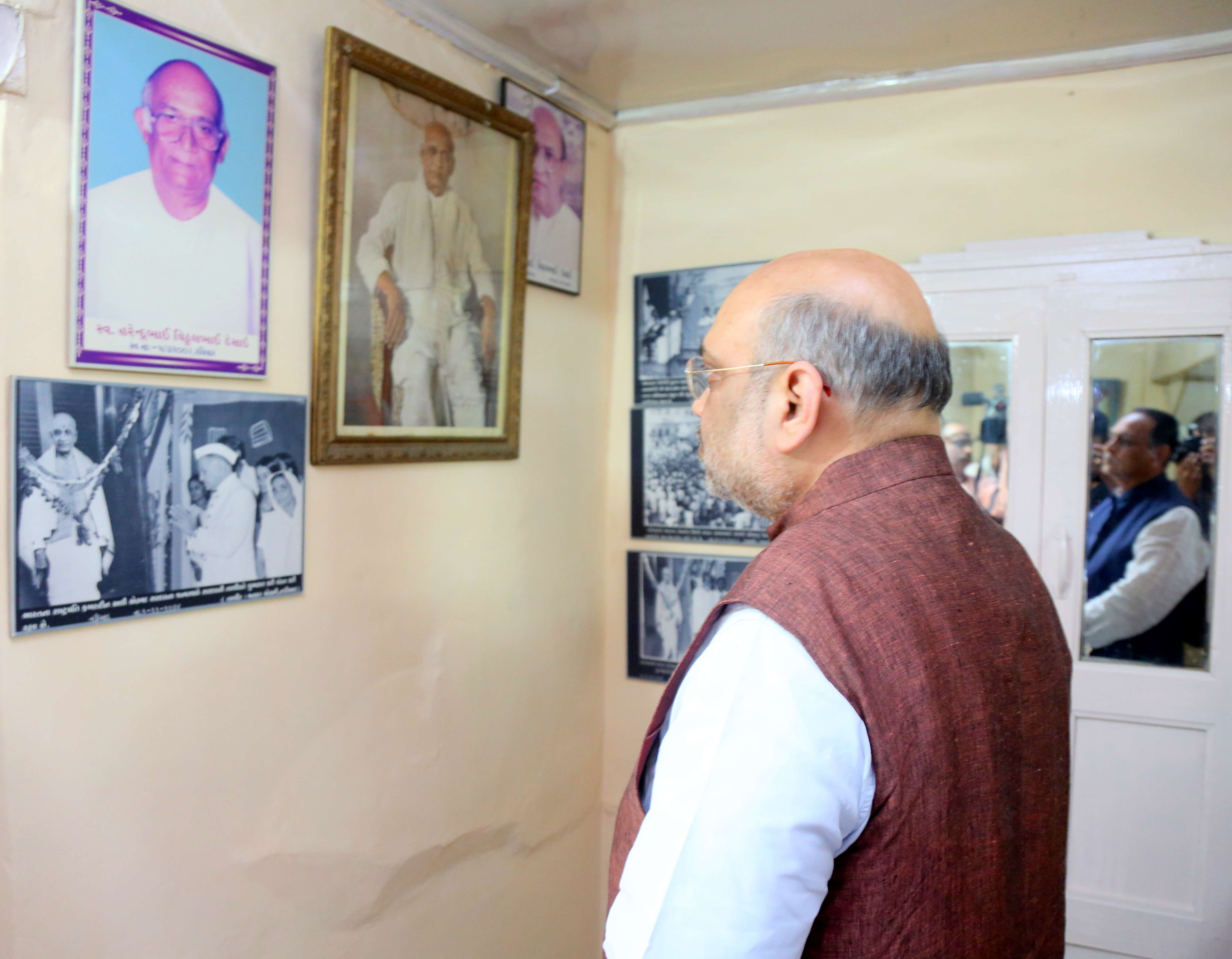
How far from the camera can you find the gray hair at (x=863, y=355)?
1070mm

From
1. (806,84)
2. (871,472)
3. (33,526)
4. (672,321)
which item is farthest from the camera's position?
(672,321)

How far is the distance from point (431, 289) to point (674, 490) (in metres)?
1.01

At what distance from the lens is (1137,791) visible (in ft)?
7.52

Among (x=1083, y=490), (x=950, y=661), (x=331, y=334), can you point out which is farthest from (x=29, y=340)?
(x=1083, y=490)

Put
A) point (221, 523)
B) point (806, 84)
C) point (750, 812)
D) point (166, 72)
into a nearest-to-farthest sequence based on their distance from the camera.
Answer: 1. point (750, 812)
2. point (166, 72)
3. point (221, 523)
4. point (806, 84)

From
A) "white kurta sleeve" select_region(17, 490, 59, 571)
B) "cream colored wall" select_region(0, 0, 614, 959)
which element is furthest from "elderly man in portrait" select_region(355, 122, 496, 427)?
"white kurta sleeve" select_region(17, 490, 59, 571)

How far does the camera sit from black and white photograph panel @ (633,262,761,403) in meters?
2.66

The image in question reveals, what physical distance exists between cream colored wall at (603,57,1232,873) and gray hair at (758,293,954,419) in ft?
4.84

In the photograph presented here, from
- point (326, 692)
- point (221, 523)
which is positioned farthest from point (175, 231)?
point (326, 692)

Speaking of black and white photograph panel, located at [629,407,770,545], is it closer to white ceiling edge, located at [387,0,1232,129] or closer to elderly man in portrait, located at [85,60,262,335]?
white ceiling edge, located at [387,0,1232,129]

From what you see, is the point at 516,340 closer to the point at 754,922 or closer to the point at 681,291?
the point at 681,291

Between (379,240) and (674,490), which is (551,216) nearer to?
(379,240)

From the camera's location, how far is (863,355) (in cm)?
107

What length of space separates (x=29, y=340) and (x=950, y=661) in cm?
131
